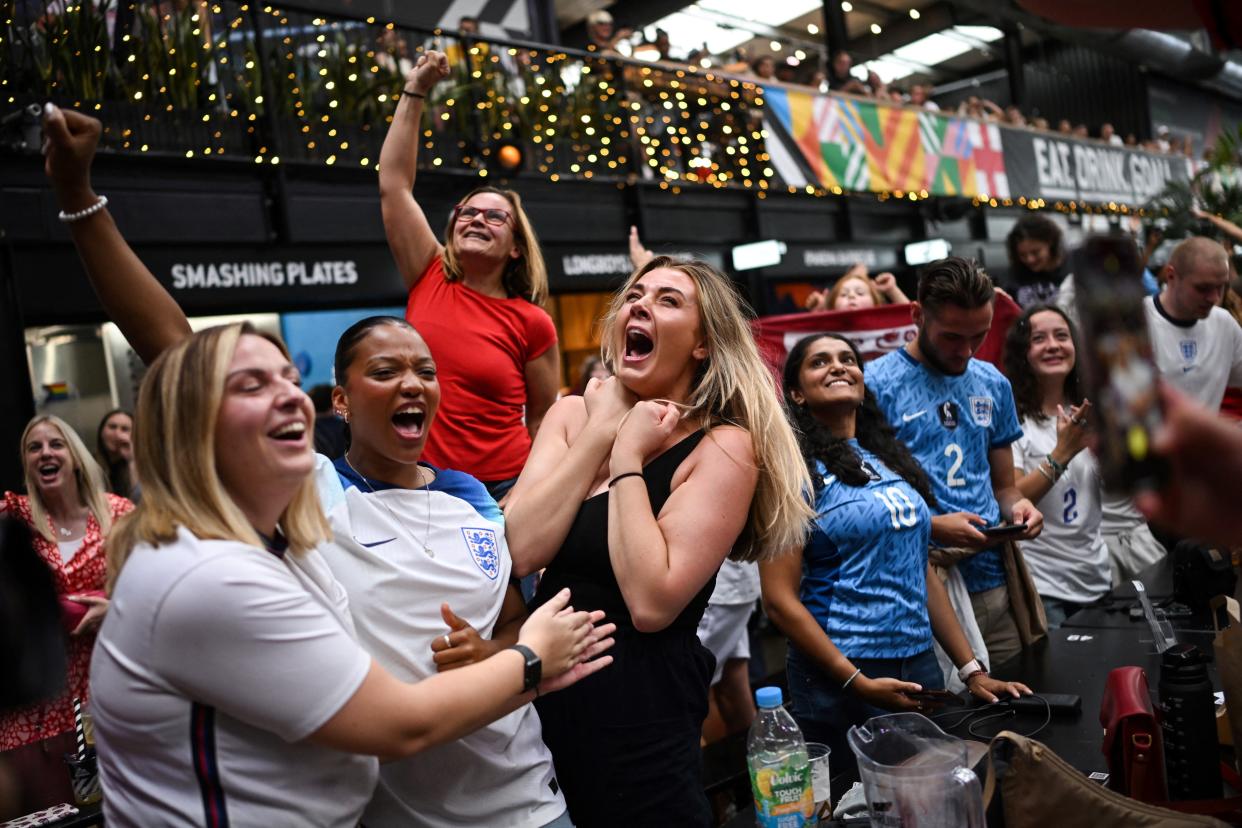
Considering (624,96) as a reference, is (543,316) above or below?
below

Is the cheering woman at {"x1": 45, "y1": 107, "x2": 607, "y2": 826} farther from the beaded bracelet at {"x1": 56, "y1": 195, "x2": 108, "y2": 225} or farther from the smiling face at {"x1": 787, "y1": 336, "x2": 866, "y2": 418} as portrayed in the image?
the smiling face at {"x1": 787, "y1": 336, "x2": 866, "y2": 418}

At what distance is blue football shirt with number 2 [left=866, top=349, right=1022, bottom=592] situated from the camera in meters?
3.10

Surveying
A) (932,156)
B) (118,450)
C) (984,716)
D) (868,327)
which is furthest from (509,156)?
(984,716)

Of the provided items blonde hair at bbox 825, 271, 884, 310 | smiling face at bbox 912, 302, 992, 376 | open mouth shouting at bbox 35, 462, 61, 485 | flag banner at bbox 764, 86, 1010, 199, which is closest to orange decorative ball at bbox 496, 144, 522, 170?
flag banner at bbox 764, 86, 1010, 199

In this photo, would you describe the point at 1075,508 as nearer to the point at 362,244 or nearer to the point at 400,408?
the point at 400,408

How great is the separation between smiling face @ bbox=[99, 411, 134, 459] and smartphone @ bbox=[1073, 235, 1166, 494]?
17.9 ft

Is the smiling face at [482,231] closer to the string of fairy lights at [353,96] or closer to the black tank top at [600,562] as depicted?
the black tank top at [600,562]

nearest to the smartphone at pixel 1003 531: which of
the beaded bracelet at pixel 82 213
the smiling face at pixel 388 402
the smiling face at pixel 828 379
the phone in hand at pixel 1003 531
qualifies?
the phone in hand at pixel 1003 531

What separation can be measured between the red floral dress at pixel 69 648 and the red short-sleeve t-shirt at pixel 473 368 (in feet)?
4.53

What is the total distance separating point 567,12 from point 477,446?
1213cm

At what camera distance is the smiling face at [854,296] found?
4.98 m

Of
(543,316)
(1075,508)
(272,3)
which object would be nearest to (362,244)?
(272,3)

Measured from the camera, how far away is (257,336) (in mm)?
1463

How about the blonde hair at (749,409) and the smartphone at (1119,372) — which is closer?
the smartphone at (1119,372)
